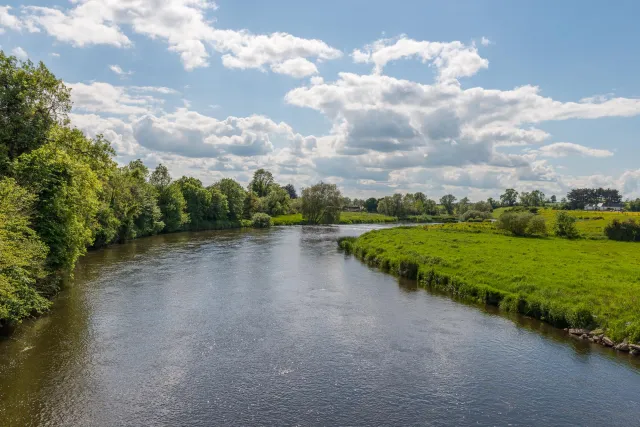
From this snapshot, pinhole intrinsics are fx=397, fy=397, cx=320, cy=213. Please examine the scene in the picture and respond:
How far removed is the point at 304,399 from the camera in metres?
15.7

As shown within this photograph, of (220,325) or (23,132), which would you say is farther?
(23,132)

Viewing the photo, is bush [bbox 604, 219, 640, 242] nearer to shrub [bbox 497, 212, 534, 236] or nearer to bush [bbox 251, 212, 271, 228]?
shrub [bbox 497, 212, 534, 236]

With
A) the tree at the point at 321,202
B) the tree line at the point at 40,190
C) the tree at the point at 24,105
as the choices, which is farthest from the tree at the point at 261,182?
the tree at the point at 24,105

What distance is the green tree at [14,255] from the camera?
1873 cm

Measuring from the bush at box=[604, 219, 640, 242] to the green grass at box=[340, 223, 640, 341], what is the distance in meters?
13.1

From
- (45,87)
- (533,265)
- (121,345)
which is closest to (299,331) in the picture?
(121,345)

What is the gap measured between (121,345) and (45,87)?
24.5 m

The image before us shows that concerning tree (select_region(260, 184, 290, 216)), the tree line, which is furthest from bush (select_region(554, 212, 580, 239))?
tree (select_region(260, 184, 290, 216))

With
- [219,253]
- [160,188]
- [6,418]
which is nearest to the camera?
[6,418]

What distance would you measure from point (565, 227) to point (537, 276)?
4594cm

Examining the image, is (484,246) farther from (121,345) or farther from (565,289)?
(121,345)

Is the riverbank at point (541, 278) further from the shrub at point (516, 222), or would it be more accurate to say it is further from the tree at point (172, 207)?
the tree at point (172, 207)

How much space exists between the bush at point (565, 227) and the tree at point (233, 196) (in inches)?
2916

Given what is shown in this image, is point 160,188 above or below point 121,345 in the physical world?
above
